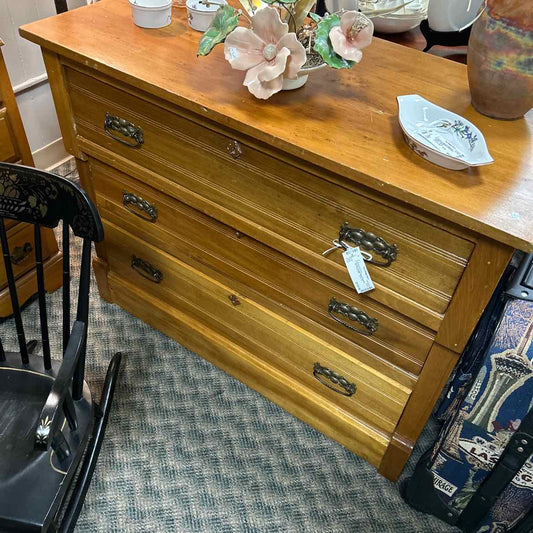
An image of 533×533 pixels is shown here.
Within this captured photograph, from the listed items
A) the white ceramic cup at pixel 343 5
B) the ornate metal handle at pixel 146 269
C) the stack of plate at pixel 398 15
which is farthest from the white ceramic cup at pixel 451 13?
the ornate metal handle at pixel 146 269

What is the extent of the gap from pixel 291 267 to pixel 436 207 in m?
0.42

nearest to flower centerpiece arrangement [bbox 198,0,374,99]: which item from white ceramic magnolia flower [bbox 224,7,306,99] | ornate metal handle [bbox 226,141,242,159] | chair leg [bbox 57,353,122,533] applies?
white ceramic magnolia flower [bbox 224,7,306,99]

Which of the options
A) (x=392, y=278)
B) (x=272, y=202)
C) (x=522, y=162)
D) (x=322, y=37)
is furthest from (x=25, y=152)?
(x=522, y=162)

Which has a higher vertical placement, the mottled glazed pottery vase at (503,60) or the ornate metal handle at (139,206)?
the mottled glazed pottery vase at (503,60)

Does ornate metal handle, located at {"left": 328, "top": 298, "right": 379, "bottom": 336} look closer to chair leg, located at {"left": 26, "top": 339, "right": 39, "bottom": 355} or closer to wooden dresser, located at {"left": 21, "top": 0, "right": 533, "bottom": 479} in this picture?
wooden dresser, located at {"left": 21, "top": 0, "right": 533, "bottom": 479}

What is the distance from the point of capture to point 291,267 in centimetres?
122

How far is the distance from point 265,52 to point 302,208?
30 centimetres

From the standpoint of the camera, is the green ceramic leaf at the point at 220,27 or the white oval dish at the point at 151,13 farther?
the white oval dish at the point at 151,13

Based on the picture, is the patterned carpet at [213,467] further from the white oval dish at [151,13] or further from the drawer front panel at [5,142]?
the white oval dish at [151,13]

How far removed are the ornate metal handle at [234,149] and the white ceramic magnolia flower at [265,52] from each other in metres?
0.12

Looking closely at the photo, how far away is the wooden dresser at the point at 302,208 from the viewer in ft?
3.10

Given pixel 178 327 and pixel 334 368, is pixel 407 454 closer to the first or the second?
pixel 334 368

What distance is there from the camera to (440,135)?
968 mm

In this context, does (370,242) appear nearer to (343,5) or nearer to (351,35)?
(351,35)
